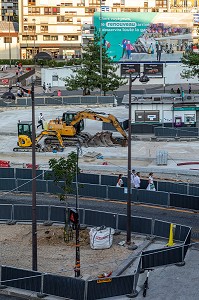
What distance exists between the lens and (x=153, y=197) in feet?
119

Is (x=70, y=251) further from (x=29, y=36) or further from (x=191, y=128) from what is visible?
(x=29, y=36)

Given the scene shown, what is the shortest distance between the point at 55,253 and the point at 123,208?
24.8 ft

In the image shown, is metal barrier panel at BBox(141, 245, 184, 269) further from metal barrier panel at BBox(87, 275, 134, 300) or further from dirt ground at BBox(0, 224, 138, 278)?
metal barrier panel at BBox(87, 275, 134, 300)

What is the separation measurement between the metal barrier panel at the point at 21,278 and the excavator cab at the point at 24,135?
27.3 meters

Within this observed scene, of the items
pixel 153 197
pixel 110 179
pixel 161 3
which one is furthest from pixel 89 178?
pixel 161 3

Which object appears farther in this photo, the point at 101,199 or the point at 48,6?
the point at 48,6

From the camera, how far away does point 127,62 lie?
99.6m

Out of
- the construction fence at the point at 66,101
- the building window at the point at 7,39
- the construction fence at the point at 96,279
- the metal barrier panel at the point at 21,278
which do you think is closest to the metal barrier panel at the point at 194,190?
the construction fence at the point at 96,279

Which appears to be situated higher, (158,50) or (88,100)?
(158,50)

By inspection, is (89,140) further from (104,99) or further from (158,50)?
(158,50)

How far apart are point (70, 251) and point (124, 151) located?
76.3 feet

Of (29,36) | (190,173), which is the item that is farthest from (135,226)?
(29,36)

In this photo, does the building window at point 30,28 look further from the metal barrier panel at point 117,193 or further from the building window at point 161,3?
the metal barrier panel at point 117,193

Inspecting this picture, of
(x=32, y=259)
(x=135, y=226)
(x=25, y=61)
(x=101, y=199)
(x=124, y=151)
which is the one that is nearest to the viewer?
(x=32, y=259)
